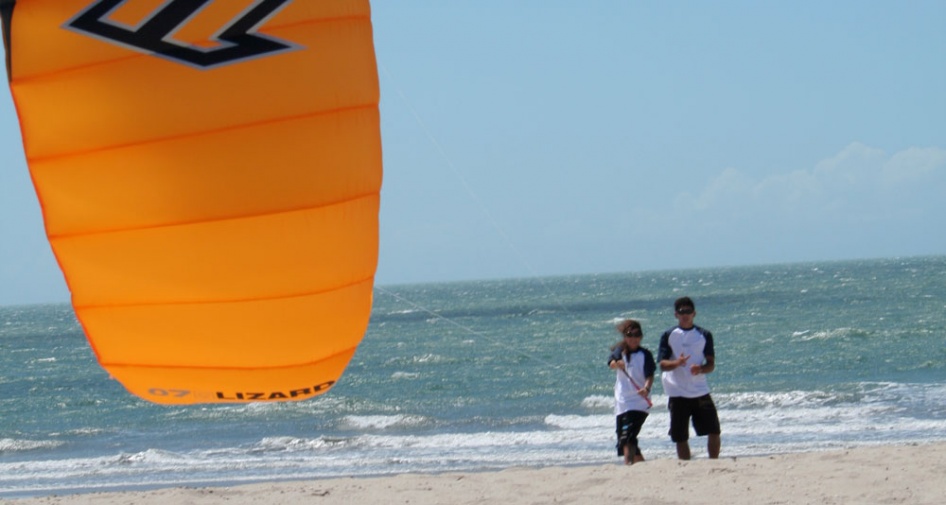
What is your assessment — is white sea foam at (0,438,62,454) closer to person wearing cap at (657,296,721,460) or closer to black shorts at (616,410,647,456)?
black shorts at (616,410,647,456)

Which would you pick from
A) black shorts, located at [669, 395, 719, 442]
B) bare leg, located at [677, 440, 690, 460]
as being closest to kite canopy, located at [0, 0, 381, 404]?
black shorts, located at [669, 395, 719, 442]

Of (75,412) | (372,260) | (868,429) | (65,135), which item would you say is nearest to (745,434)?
(868,429)

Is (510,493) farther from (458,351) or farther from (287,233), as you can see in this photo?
(458,351)

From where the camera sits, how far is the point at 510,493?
8.03 meters

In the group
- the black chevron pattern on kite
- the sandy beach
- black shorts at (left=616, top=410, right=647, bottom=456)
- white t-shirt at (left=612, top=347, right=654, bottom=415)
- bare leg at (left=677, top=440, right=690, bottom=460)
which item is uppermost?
the black chevron pattern on kite

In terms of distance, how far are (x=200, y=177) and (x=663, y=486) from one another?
4.13m

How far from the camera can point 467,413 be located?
1802cm

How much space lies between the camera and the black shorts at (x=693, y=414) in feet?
25.9

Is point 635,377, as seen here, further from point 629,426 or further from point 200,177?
point 200,177

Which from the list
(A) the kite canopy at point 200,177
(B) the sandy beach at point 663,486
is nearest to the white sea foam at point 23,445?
(B) the sandy beach at point 663,486

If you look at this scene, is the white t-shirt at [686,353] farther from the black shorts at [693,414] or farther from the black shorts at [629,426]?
the black shorts at [629,426]

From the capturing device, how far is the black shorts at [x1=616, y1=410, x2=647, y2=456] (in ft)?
26.6

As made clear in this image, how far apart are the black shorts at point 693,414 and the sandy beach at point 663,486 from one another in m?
0.25

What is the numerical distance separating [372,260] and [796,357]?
2064cm
